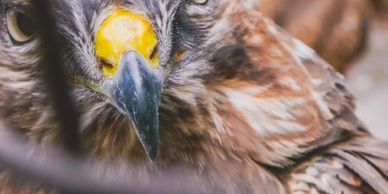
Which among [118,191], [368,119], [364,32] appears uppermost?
[118,191]

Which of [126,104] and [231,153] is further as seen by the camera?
[231,153]

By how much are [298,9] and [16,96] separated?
2273mm

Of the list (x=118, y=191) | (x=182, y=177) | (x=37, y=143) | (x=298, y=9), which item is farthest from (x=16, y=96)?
(x=298, y=9)

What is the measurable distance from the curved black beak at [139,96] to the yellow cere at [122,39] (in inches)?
0.6

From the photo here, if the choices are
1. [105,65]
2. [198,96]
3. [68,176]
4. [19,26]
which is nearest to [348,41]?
[198,96]

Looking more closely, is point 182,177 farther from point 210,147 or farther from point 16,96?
point 16,96

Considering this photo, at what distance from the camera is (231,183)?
1868 mm

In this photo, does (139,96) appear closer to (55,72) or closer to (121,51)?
(121,51)

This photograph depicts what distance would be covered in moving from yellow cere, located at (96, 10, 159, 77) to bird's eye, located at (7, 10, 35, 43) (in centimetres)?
19

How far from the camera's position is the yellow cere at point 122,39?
4.96 ft

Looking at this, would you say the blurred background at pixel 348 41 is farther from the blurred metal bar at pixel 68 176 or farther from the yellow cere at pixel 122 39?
the blurred metal bar at pixel 68 176

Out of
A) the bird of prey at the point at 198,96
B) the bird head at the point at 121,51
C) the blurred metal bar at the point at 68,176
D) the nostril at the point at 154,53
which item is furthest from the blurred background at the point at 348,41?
the blurred metal bar at the point at 68,176

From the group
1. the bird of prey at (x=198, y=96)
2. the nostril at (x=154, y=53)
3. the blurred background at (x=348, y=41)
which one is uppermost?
the nostril at (x=154, y=53)

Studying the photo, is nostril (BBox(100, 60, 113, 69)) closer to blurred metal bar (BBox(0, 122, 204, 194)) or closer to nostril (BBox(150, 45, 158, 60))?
nostril (BBox(150, 45, 158, 60))
